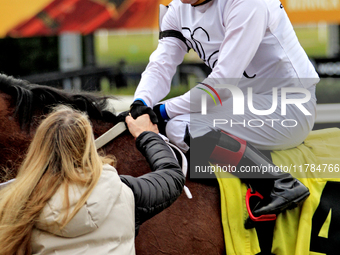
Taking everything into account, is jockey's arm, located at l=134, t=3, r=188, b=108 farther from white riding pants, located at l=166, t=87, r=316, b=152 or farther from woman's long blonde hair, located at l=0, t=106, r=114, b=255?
woman's long blonde hair, located at l=0, t=106, r=114, b=255

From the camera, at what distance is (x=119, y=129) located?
5.67 ft

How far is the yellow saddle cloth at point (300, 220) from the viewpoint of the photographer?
66.1 inches

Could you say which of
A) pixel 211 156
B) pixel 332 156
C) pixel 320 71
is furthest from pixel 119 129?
pixel 320 71

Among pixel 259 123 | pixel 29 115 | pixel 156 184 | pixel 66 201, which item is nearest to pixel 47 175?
pixel 66 201

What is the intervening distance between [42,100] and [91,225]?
2.65ft

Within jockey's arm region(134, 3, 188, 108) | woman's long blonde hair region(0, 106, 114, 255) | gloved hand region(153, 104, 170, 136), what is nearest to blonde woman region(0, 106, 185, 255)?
woman's long blonde hair region(0, 106, 114, 255)

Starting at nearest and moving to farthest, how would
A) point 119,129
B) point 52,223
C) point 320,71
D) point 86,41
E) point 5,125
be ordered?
point 52,223 < point 5,125 < point 119,129 < point 320,71 < point 86,41

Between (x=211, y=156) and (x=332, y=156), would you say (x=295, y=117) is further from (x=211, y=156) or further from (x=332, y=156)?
(x=211, y=156)

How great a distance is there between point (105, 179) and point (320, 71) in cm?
541

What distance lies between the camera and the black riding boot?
165cm

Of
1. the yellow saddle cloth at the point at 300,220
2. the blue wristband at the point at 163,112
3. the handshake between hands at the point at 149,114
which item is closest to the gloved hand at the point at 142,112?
the handshake between hands at the point at 149,114

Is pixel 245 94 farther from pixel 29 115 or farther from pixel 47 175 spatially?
pixel 47 175

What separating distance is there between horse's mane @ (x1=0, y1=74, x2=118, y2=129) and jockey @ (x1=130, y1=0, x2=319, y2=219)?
160mm

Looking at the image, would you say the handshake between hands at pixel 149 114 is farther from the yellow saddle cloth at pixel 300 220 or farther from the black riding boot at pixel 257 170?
the yellow saddle cloth at pixel 300 220
